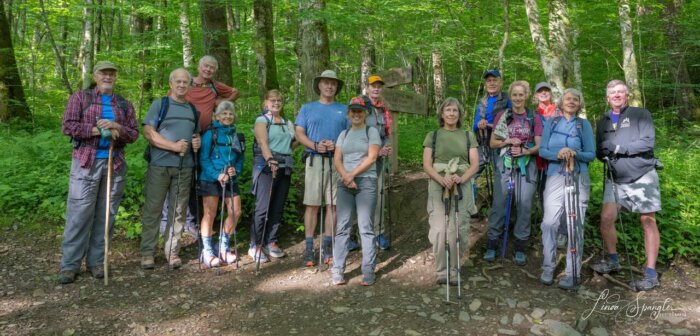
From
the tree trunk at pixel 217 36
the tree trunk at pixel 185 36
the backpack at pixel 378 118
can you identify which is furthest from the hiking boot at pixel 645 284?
the tree trunk at pixel 185 36

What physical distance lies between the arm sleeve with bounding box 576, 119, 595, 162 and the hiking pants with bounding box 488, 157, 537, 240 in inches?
23.7

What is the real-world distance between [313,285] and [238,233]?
2104mm

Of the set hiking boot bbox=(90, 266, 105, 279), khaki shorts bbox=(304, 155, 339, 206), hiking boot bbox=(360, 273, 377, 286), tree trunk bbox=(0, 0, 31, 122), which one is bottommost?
hiking boot bbox=(360, 273, 377, 286)

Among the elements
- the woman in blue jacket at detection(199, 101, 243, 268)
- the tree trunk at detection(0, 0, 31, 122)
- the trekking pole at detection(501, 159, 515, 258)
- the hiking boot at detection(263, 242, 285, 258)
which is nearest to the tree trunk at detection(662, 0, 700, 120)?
the trekking pole at detection(501, 159, 515, 258)

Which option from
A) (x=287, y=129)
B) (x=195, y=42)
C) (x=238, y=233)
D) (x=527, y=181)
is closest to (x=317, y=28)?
(x=287, y=129)

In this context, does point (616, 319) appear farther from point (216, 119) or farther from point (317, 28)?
point (317, 28)

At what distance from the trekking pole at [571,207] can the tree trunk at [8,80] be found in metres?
12.9

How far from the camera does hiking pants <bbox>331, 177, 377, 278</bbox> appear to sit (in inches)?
200

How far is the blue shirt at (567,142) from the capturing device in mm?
5012

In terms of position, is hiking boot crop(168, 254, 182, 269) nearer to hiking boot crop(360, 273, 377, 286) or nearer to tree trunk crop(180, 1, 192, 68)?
hiking boot crop(360, 273, 377, 286)

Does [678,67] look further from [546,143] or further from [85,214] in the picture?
[85,214]

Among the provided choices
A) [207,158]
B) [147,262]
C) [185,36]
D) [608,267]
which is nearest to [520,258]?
[608,267]

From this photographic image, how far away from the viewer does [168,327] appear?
4.05 m

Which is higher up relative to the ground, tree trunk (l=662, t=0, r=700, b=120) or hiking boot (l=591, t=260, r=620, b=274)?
tree trunk (l=662, t=0, r=700, b=120)
